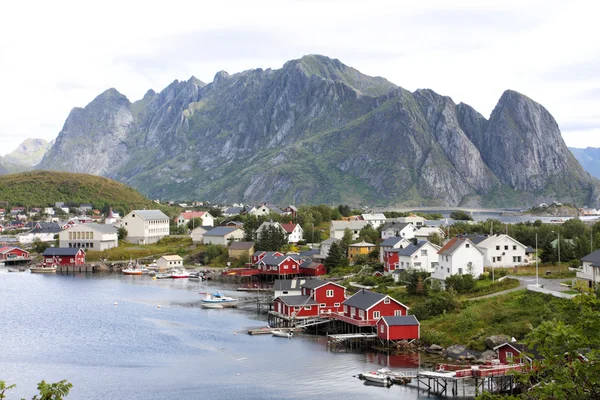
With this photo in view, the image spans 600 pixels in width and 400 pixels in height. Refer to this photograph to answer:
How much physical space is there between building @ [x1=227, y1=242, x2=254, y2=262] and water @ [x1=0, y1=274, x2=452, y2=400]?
1043 inches

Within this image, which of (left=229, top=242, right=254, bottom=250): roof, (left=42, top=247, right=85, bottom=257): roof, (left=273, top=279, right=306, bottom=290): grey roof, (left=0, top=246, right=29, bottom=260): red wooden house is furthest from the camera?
(left=0, top=246, right=29, bottom=260): red wooden house

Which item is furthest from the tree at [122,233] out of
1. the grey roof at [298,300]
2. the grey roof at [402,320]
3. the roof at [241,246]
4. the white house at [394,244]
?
the grey roof at [402,320]

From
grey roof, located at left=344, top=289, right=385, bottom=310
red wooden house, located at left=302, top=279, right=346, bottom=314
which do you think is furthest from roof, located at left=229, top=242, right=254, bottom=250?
grey roof, located at left=344, top=289, right=385, bottom=310

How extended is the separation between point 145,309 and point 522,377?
49.9 meters

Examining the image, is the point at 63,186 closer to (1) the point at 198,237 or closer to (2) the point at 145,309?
(1) the point at 198,237

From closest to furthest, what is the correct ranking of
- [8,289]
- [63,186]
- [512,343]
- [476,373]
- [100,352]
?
[476,373]
[512,343]
[100,352]
[8,289]
[63,186]

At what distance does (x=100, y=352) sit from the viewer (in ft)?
146

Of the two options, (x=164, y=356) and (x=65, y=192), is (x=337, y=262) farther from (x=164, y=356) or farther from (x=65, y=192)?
(x=65, y=192)

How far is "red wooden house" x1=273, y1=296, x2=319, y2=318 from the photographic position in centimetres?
5459

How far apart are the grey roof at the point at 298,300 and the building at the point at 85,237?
56239 millimetres

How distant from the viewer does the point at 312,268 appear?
262ft

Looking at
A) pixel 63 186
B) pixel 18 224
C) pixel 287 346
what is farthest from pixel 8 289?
pixel 63 186

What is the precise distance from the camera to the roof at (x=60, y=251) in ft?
319

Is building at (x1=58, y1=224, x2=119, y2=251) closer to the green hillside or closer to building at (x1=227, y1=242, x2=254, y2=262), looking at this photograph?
building at (x1=227, y1=242, x2=254, y2=262)
